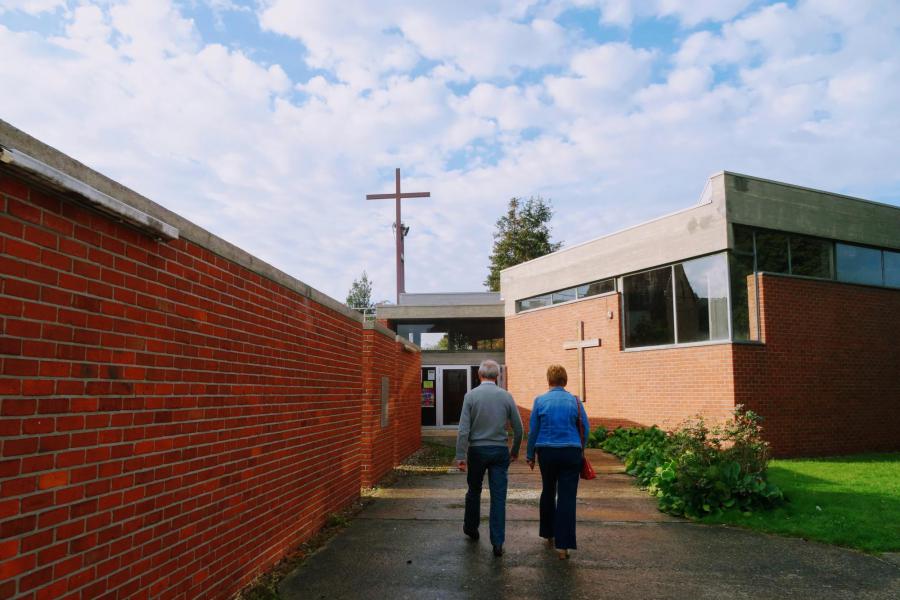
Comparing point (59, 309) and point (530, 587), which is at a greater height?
point (59, 309)

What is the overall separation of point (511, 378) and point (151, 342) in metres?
17.1

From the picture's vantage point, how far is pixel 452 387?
71.8ft

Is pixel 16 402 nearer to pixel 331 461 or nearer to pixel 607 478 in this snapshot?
pixel 331 461

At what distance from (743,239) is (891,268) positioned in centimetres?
404

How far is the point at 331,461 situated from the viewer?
283 inches

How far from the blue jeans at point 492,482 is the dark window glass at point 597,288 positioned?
10.1 m

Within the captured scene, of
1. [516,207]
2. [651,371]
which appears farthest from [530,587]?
[516,207]

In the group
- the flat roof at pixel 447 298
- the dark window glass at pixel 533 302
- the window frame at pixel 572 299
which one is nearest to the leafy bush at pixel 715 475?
the window frame at pixel 572 299

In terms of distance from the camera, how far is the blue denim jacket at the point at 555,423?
5820mm

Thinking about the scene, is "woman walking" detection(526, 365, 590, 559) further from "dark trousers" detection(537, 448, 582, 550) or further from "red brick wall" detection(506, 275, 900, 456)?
"red brick wall" detection(506, 275, 900, 456)

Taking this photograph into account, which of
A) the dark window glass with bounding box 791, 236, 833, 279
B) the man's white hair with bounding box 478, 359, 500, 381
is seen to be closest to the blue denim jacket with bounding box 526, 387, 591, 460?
the man's white hair with bounding box 478, 359, 500, 381

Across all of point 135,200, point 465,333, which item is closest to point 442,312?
point 465,333

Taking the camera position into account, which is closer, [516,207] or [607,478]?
[607,478]

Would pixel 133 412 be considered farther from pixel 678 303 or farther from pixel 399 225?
pixel 399 225
